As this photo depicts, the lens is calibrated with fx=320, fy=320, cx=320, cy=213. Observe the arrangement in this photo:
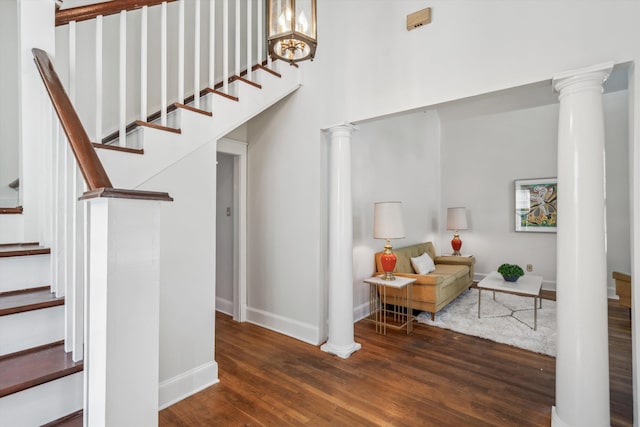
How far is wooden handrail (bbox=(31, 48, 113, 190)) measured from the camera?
1011mm

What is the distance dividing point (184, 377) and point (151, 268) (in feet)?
5.73

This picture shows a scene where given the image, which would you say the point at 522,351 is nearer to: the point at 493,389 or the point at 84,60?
the point at 493,389

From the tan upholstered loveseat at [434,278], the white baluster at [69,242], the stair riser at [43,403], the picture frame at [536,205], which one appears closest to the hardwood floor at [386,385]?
the tan upholstered loveseat at [434,278]

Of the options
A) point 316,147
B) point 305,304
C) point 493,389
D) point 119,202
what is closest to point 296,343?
point 305,304

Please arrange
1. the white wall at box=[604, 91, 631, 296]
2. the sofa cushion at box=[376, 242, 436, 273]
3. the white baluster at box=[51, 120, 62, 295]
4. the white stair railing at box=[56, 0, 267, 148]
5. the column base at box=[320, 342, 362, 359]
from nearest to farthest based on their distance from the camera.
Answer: the white baluster at box=[51, 120, 62, 295]
the white stair railing at box=[56, 0, 267, 148]
the column base at box=[320, 342, 362, 359]
the sofa cushion at box=[376, 242, 436, 273]
the white wall at box=[604, 91, 631, 296]

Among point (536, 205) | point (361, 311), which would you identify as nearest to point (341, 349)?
point (361, 311)

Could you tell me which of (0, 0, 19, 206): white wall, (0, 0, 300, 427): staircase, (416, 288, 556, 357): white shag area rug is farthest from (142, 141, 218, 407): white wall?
(416, 288, 556, 357): white shag area rug

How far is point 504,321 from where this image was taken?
3869mm

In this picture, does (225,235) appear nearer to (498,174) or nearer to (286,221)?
(286,221)

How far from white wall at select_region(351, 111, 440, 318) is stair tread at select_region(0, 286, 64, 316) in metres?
2.59

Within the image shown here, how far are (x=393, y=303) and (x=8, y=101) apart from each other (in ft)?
13.9

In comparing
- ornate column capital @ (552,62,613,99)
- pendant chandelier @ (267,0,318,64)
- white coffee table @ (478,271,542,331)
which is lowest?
white coffee table @ (478,271,542,331)

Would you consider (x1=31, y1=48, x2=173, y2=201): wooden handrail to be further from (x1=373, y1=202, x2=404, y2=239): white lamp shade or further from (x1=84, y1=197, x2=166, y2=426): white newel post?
(x1=373, y1=202, x2=404, y2=239): white lamp shade

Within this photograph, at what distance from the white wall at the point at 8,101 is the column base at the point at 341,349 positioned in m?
2.96
